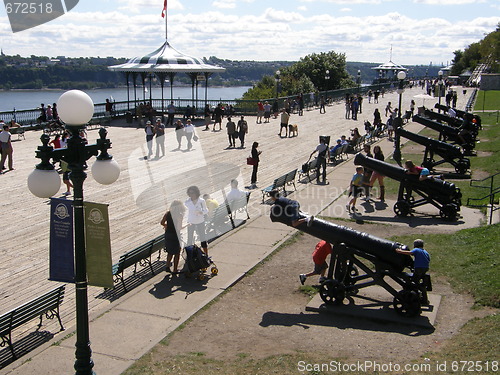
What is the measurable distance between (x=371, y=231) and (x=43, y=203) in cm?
932

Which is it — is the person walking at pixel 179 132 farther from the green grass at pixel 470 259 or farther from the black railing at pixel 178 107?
the green grass at pixel 470 259

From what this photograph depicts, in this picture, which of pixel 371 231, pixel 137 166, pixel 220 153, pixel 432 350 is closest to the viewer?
pixel 432 350

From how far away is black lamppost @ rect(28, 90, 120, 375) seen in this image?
20.6ft

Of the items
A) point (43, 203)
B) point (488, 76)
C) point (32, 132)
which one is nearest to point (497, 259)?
point (43, 203)

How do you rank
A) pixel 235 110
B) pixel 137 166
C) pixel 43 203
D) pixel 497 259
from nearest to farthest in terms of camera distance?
pixel 497 259, pixel 43 203, pixel 137 166, pixel 235 110

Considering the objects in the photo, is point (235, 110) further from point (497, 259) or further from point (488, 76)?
point (488, 76)

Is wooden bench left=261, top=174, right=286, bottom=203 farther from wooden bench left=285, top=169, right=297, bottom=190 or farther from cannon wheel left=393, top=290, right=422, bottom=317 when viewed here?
cannon wheel left=393, top=290, right=422, bottom=317

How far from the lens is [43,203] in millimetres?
16750

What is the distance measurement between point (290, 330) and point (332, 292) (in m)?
1.16

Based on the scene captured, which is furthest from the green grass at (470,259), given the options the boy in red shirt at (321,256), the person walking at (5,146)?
the person walking at (5,146)

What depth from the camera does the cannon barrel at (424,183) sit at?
14.9m

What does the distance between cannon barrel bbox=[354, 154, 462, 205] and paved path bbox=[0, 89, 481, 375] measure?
0.68 m

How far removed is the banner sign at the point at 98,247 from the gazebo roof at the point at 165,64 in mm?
31630

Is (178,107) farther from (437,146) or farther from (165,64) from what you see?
(437,146)
